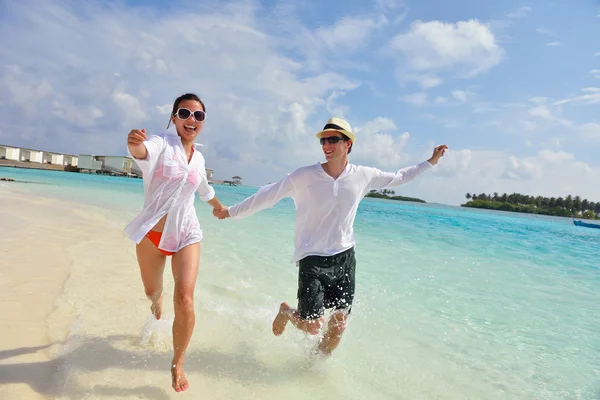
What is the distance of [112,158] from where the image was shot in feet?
323

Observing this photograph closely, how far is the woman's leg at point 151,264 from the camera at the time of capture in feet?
11.2

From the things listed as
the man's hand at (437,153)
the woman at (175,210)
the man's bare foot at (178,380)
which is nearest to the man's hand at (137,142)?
the woman at (175,210)

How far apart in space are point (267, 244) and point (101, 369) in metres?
7.64

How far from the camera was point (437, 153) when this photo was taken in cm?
460

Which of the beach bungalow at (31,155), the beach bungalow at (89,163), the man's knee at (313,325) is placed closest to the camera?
the man's knee at (313,325)

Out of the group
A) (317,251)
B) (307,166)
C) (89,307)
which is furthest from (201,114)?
(89,307)

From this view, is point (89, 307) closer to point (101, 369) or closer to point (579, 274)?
point (101, 369)

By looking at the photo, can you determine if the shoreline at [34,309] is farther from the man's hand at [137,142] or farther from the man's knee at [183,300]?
the man's hand at [137,142]

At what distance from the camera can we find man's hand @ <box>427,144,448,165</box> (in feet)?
14.8

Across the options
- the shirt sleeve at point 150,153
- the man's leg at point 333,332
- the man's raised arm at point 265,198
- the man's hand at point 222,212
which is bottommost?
the man's leg at point 333,332

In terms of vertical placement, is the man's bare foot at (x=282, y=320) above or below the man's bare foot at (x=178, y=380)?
above

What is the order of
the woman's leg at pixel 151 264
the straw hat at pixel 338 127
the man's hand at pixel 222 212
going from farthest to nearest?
the man's hand at pixel 222 212, the straw hat at pixel 338 127, the woman's leg at pixel 151 264

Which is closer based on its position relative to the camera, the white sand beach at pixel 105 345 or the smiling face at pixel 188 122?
the white sand beach at pixel 105 345

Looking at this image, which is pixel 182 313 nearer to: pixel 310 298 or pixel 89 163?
pixel 310 298
